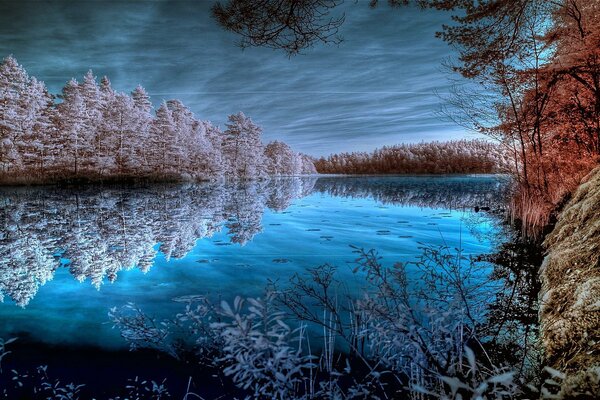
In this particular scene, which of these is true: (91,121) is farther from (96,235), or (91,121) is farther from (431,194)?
(431,194)

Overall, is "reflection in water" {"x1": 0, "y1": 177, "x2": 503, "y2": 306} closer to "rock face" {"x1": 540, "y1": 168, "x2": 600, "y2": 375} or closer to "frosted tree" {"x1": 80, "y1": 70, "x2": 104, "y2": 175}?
"rock face" {"x1": 540, "y1": 168, "x2": 600, "y2": 375}

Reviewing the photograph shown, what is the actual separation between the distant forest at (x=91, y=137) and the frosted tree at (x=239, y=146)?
1170 mm

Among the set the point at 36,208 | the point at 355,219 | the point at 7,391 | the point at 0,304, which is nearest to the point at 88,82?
the point at 36,208

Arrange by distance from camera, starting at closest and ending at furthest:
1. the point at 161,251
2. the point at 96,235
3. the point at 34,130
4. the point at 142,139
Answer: the point at 161,251 < the point at 96,235 < the point at 34,130 < the point at 142,139

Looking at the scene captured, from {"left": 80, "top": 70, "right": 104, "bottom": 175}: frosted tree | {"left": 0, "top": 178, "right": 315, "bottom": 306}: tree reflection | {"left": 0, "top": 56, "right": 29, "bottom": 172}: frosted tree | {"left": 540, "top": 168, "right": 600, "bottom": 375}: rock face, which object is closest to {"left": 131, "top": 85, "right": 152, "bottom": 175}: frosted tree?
{"left": 80, "top": 70, "right": 104, "bottom": 175}: frosted tree

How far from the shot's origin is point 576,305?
281 cm

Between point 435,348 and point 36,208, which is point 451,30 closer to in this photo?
Answer: point 435,348

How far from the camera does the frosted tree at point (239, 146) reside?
2167 inches

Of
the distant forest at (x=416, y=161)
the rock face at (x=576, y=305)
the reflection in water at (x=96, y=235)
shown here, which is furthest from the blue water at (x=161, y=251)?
the distant forest at (x=416, y=161)

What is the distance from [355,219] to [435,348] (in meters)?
11.5

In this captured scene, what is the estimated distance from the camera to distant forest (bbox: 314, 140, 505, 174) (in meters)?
132

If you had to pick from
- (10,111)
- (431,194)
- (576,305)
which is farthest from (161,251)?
(10,111)

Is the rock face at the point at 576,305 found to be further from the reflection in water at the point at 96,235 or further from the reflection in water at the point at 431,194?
the reflection in water at the point at 431,194

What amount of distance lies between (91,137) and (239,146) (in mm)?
22899
